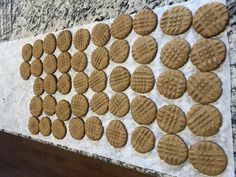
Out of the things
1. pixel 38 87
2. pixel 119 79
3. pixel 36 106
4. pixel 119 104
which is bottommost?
pixel 36 106

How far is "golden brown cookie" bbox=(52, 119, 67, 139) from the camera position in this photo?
6.02 feet

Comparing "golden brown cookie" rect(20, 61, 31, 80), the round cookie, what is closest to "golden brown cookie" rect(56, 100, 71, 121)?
the round cookie

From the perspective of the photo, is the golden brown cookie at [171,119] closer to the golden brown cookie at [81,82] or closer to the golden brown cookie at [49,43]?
the golden brown cookie at [81,82]

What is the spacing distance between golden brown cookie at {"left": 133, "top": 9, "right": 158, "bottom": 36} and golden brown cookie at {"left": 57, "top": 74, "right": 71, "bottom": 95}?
529 millimetres

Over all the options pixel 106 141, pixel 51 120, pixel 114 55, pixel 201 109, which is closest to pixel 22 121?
pixel 51 120

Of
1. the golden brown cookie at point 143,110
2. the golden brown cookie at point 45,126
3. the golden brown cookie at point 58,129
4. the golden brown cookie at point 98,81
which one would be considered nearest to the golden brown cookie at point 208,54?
the golden brown cookie at point 143,110

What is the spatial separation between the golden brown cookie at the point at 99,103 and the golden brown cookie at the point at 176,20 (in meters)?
0.45

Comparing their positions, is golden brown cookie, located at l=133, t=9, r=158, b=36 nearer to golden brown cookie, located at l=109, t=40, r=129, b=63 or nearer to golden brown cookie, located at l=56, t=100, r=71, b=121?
golden brown cookie, located at l=109, t=40, r=129, b=63

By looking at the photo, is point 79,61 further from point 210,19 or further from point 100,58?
point 210,19

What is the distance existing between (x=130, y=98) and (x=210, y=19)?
49 cm

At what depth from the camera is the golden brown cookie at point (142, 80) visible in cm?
140

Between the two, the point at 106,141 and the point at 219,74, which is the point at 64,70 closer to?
the point at 106,141

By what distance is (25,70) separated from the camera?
6.95 feet

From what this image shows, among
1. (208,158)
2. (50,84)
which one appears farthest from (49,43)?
(208,158)
